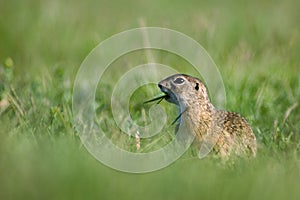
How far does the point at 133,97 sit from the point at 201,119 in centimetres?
103

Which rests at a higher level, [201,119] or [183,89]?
[183,89]

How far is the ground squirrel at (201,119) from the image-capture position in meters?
4.35

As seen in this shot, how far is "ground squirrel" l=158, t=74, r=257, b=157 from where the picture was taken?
Result: 14.3ft

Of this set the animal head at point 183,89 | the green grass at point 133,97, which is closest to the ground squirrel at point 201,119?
the animal head at point 183,89

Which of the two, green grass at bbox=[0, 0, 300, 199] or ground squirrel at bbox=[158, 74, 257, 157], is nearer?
green grass at bbox=[0, 0, 300, 199]

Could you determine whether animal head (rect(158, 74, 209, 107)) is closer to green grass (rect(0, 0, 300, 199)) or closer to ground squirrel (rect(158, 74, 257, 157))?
ground squirrel (rect(158, 74, 257, 157))

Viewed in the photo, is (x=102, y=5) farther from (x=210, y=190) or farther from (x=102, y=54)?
(x=210, y=190)

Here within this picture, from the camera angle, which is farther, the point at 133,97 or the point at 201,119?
the point at 133,97

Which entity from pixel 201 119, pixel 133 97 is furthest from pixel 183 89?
pixel 133 97

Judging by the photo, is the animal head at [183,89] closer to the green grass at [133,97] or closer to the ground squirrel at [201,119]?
the ground squirrel at [201,119]

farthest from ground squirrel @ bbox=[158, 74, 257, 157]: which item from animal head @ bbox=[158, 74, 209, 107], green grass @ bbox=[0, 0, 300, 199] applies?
green grass @ bbox=[0, 0, 300, 199]

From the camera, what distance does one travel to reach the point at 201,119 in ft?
14.5

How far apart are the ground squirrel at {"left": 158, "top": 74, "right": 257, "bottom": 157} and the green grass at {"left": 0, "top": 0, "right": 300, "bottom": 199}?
0.15m

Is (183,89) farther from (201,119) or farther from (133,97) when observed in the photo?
(133,97)
